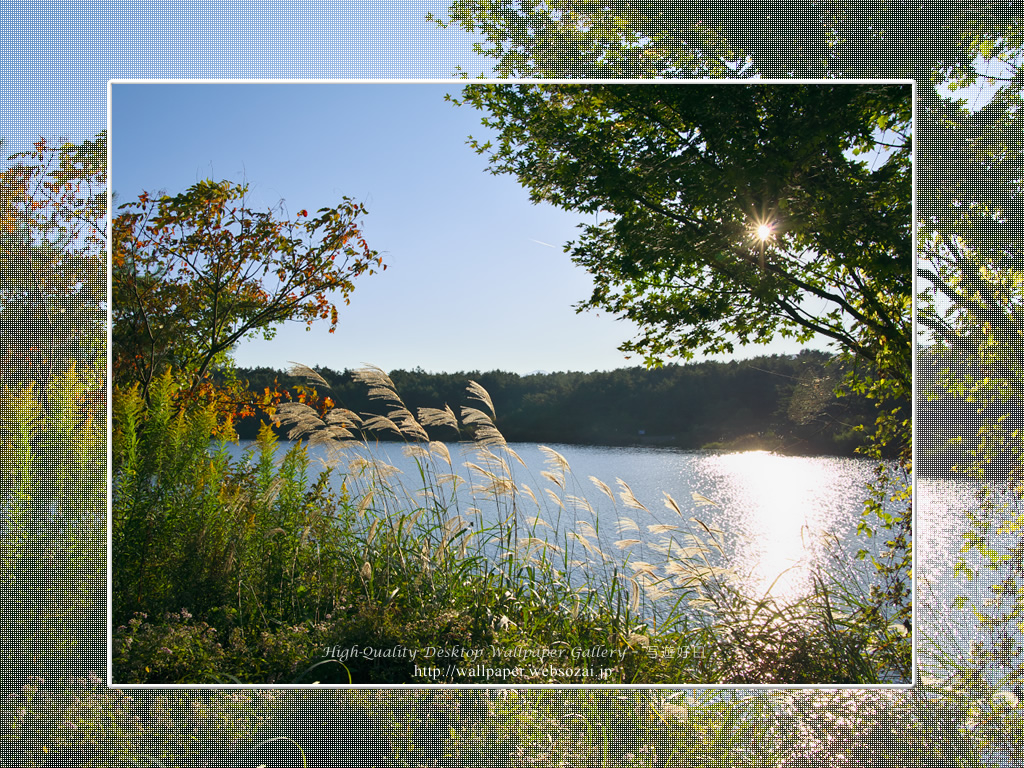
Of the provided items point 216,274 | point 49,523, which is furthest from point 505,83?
point 49,523

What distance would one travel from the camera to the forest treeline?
108 inches

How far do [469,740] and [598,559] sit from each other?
35.3 inches

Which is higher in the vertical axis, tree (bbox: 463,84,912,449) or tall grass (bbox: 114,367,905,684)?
tree (bbox: 463,84,912,449)

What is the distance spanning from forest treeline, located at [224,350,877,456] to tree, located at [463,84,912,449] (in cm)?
14

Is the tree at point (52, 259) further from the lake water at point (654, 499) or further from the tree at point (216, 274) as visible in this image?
the lake water at point (654, 499)

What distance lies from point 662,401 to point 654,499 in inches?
17.4

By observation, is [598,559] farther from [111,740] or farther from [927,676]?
[111,740]

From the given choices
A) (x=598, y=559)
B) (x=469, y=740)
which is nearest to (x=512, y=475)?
(x=598, y=559)

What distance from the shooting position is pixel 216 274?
2.84 meters

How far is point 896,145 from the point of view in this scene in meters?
2.72

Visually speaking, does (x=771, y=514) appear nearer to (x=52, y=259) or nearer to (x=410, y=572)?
(x=410, y=572)

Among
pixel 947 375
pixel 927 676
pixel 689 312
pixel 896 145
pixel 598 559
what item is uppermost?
pixel 896 145

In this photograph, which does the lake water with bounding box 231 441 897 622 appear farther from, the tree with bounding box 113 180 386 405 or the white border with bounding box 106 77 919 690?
the tree with bounding box 113 180 386 405

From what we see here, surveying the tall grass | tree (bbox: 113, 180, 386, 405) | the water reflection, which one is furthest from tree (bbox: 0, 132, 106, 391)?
the water reflection
